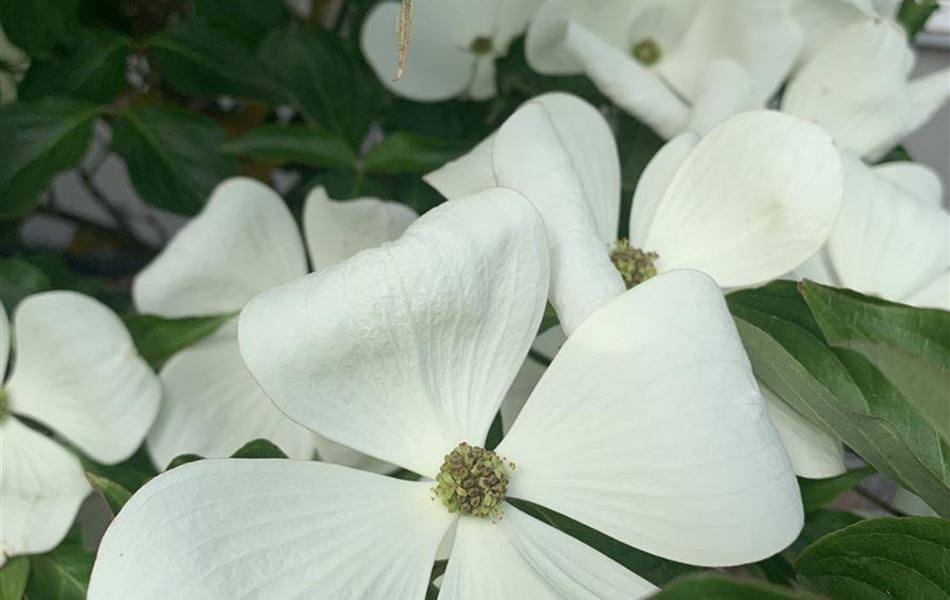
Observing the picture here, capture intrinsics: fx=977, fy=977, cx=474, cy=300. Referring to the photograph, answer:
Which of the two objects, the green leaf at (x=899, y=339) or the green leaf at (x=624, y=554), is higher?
the green leaf at (x=899, y=339)

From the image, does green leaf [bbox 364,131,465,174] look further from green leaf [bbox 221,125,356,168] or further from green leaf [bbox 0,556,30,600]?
green leaf [bbox 0,556,30,600]

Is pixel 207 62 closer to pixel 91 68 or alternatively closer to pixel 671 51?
pixel 91 68

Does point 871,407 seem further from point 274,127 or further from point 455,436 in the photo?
point 274,127

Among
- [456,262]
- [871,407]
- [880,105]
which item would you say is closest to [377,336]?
[456,262]

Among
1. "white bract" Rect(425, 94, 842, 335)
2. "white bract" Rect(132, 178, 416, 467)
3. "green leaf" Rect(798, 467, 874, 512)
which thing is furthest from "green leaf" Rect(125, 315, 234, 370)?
"green leaf" Rect(798, 467, 874, 512)

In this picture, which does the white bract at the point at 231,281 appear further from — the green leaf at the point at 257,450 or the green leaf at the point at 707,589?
the green leaf at the point at 707,589

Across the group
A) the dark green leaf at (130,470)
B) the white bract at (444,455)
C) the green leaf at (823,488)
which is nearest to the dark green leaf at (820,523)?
the green leaf at (823,488)

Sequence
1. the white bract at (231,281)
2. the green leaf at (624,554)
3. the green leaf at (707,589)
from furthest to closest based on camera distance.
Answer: the white bract at (231,281) < the green leaf at (624,554) < the green leaf at (707,589)

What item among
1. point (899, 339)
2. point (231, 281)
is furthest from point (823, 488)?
point (231, 281)

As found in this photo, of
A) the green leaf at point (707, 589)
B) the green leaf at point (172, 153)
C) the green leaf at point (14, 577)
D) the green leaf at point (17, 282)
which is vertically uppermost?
the green leaf at point (707, 589)
